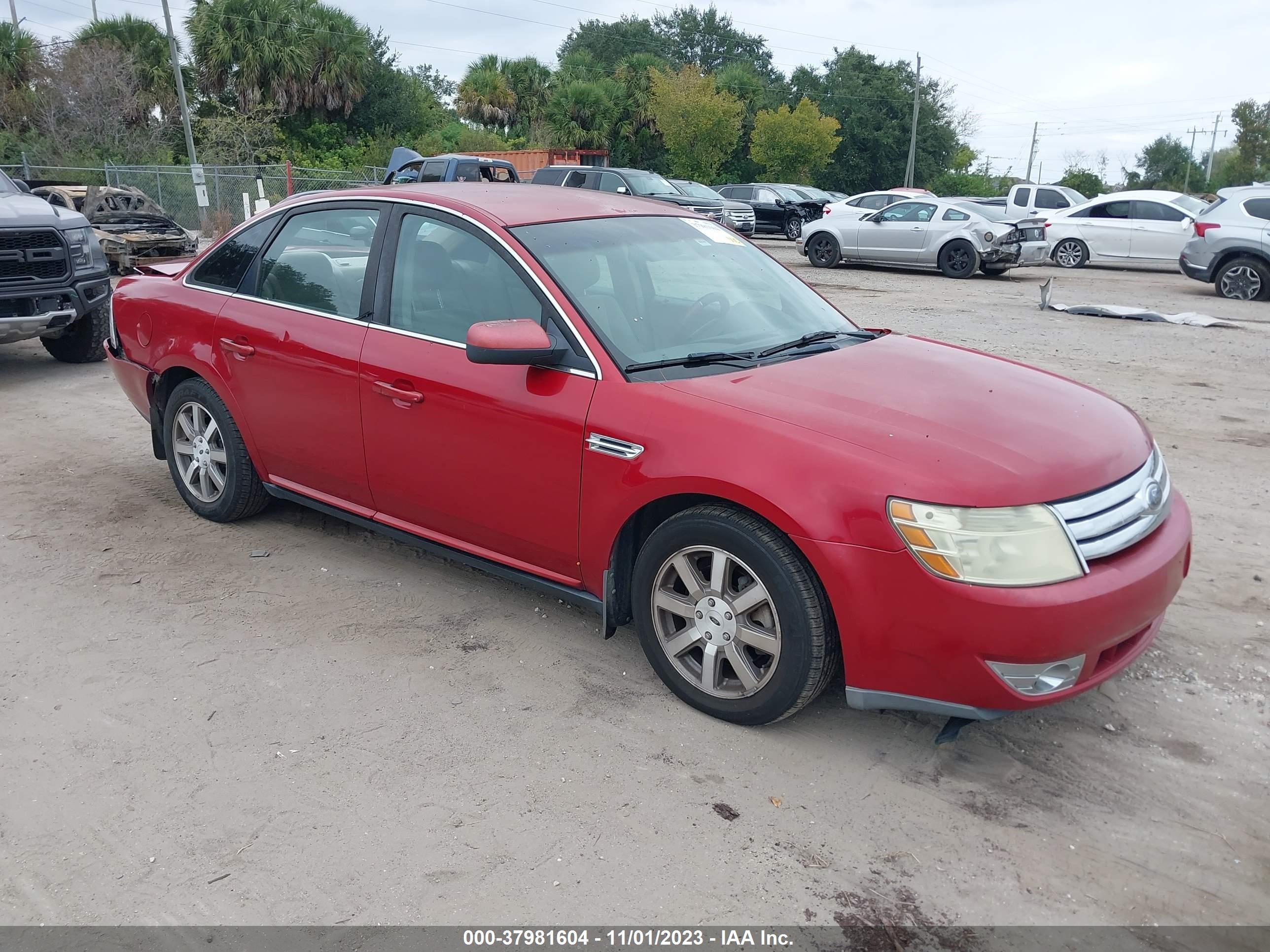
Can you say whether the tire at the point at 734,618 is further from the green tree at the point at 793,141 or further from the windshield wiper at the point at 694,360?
the green tree at the point at 793,141

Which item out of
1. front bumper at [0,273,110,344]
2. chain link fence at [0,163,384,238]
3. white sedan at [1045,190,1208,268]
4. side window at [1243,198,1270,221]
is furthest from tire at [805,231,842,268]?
→ front bumper at [0,273,110,344]

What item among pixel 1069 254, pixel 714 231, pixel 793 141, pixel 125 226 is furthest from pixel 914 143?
pixel 714 231

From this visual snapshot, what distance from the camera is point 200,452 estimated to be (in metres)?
→ 5.28

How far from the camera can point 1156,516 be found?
134 inches

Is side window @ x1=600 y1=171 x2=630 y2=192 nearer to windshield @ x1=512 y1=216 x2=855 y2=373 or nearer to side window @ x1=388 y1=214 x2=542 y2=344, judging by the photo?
windshield @ x1=512 y1=216 x2=855 y2=373

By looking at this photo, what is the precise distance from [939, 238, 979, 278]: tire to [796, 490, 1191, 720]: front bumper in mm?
16358

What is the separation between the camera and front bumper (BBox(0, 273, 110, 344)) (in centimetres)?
822

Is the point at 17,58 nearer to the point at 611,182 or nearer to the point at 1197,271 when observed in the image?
the point at 611,182

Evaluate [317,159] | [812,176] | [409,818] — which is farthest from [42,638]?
[812,176]

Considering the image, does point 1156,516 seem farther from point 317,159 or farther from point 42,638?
point 317,159

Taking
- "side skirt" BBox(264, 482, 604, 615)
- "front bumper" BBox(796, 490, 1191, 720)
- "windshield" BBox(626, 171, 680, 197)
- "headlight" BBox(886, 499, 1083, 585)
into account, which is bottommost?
"side skirt" BBox(264, 482, 604, 615)

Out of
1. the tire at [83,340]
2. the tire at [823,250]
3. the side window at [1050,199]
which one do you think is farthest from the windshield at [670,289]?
the side window at [1050,199]

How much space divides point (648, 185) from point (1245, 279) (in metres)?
11.3

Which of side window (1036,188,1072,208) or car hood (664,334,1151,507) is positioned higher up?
car hood (664,334,1151,507)
